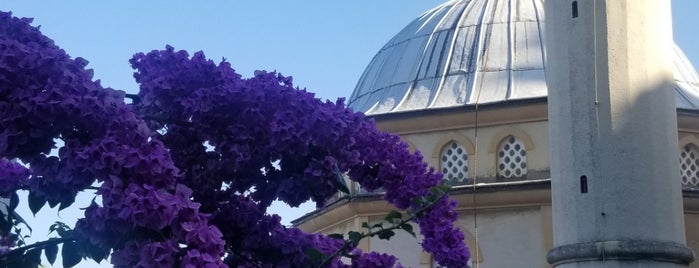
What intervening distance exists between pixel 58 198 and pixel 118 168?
0.33 metres

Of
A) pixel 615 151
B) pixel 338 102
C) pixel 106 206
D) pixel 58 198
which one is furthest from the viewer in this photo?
pixel 615 151

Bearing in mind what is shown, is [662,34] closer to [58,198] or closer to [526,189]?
[526,189]

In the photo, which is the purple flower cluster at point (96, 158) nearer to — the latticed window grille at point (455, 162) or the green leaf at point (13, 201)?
the green leaf at point (13, 201)

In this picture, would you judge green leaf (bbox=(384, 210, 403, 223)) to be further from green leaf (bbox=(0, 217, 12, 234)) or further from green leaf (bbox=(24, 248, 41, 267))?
green leaf (bbox=(0, 217, 12, 234))

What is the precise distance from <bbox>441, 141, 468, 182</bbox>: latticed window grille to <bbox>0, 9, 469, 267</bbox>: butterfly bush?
45.2ft

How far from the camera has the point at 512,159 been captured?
1902cm

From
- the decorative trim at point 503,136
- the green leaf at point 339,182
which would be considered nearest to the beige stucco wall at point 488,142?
the decorative trim at point 503,136

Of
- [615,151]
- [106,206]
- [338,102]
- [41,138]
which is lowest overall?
[106,206]

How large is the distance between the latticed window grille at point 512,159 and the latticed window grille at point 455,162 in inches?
23.0

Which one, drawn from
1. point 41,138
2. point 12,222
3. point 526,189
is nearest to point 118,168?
point 41,138

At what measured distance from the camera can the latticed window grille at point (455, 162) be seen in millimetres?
19203

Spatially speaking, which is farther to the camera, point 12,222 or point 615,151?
point 615,151

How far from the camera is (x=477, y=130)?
19.2 m

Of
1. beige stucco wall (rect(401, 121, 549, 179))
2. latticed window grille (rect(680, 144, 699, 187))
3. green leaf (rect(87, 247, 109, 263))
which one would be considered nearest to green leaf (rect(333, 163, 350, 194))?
green leaf (rect(87, 247, 109, 263))
